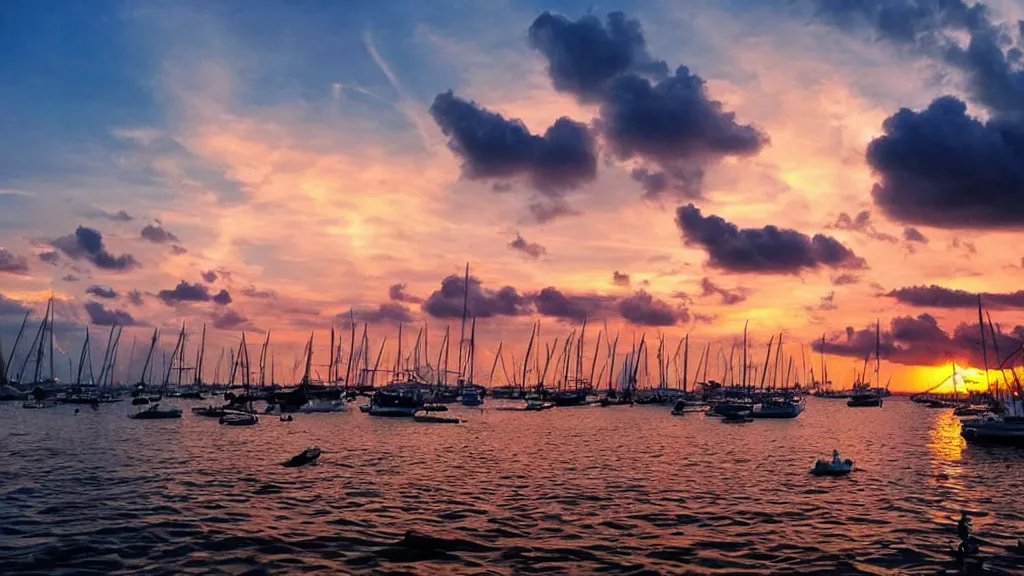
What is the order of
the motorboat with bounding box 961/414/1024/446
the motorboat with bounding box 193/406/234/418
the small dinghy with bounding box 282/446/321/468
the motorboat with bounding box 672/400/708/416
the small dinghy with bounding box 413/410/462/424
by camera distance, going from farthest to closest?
the motorboat with bounding box 672/400/708/416, the motorboat with bounding box 193/406/234/418, the small dinghy with bounding box 413/410/462/424, the motorboat with bounding box 961/414/1024/446, the small dinghy with bounding box 282/446/321/468

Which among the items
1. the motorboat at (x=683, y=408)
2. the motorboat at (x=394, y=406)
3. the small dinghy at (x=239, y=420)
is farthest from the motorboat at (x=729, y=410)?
the small dinghy at (x=239, y=420)

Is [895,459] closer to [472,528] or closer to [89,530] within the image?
[472,528]

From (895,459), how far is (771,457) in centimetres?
1098

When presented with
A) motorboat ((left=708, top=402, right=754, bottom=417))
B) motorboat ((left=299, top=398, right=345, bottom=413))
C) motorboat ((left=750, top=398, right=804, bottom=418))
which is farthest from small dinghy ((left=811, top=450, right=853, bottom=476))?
motorboat ((left=299, top=398, right=345, bottom=413))

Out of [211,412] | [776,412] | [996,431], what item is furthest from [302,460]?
[776,412]

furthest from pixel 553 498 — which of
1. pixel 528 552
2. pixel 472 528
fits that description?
pixel 528 552

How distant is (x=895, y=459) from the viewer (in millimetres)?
64500

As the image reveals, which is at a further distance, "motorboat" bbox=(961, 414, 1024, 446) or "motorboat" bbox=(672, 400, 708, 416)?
"motorboat" bbox=(672, 400, 708, 416)

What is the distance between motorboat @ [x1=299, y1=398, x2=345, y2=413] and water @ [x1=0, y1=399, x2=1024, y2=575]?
5719 centimetres

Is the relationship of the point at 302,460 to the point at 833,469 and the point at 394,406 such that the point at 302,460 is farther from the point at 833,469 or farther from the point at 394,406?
the point at 394,406

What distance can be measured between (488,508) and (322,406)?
101m

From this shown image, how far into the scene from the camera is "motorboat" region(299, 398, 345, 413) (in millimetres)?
130475

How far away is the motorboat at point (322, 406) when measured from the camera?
130 meters

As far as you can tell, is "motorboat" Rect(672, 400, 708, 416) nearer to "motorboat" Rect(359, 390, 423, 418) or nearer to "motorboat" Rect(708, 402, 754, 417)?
"motorboat" Rect(708, 402, 754, 417)
